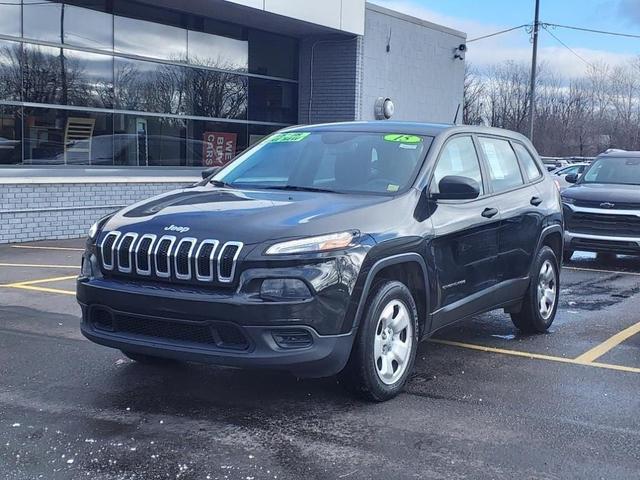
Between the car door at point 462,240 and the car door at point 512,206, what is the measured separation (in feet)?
0.52

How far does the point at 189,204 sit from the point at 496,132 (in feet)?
9.84

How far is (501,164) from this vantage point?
6.63 metres

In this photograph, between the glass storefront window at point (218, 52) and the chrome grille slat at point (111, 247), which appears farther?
the glass storefront window at point (218, 52)

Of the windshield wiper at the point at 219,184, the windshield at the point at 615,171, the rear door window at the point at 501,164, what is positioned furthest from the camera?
the windshield at the point at 615,171

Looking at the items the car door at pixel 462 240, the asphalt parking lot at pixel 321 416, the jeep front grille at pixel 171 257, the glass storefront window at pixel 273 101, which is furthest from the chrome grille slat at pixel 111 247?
the glass storefront window at pixel 273 101

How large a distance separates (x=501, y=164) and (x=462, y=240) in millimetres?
1271

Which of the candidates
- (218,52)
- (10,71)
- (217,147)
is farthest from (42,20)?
(217,147)

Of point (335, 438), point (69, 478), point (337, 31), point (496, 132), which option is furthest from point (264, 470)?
point (337, 31)

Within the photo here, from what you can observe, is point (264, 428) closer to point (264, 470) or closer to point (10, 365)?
point (264, 470)

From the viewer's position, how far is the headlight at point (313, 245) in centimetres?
441

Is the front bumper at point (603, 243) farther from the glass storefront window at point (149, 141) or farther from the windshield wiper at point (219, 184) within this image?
the glass storefront window at point (149, 141)

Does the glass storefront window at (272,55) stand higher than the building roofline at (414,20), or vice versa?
the building roofline at (414,20)

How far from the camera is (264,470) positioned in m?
3.91

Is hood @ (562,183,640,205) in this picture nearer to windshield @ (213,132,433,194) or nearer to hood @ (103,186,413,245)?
windshield @ (213,132,433,194)
